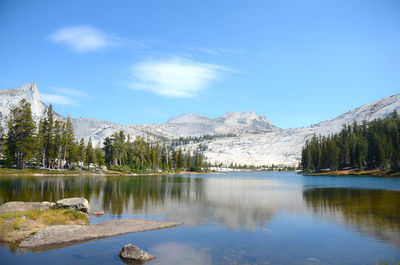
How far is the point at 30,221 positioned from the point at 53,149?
96280mm

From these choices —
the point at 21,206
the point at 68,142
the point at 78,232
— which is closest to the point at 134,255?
the point at 78,232

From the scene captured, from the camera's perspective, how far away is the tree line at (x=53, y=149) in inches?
3851

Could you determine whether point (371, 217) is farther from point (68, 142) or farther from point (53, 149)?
point (68, 142)

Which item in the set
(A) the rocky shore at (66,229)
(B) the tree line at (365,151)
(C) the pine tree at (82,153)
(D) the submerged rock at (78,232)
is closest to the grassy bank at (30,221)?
(A) the rocky shore at (66,229)

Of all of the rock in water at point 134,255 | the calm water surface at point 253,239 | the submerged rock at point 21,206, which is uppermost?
the submerged rock at point 21,206

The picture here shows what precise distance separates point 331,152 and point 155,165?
9532 centimetres

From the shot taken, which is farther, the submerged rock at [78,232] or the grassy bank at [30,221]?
the grassy bank at [30,221]

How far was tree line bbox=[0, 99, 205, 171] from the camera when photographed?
321 feet

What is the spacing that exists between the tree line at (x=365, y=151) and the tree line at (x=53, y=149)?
90.7 m

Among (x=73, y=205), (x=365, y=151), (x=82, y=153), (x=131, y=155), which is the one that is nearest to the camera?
(x=73, y=205)

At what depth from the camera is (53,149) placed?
4348 inches

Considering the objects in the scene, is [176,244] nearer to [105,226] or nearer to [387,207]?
[105,226]

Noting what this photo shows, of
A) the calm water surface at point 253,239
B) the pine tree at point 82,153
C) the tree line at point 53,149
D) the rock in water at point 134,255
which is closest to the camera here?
the rock in water at point 134,255

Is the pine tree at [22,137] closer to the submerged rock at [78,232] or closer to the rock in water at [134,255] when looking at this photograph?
the submerged rock at [78,232]
